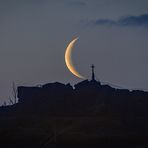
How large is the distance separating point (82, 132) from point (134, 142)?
5963mm

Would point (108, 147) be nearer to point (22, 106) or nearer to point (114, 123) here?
point (114, 123)

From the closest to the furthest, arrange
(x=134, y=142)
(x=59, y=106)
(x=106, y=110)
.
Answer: (x=134, y=142)
(x=106, y=110)
(x=59, y=106)

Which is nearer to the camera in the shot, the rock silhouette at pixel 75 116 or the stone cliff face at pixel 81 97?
the rock silhouette at pixel 75 116

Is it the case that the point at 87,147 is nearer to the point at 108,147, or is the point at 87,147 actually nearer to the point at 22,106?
the point at 108,147

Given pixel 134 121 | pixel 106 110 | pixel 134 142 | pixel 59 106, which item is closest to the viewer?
pixel 134 142

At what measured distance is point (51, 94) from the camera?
229ft

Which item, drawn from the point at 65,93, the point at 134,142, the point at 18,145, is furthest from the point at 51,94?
the point at 134,142

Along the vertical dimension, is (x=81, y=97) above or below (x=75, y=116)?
above

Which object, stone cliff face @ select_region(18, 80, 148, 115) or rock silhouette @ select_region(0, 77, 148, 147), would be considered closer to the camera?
rock silhouette @ select_region(0, 77, 148, 147)

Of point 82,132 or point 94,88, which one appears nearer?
point 82,132

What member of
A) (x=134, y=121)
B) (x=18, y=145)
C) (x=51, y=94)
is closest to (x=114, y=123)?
(x=134, y=121)

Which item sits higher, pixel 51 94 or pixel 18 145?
pixel 51 94

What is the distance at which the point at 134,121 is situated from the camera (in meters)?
56.7

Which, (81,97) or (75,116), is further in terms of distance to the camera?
(81,97)
